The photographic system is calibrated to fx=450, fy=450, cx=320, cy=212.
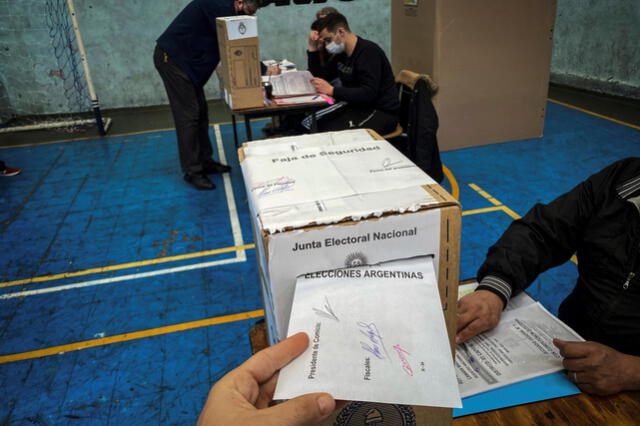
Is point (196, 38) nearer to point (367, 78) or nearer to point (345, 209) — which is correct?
point (367, 78)

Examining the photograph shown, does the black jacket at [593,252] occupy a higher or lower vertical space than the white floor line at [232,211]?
higher

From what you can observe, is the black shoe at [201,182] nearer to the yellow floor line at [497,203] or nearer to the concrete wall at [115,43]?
the yellow floor line at [497,203]

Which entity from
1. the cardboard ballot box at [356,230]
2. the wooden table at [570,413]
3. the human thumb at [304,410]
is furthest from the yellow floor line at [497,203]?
the human thumb at [304,410]

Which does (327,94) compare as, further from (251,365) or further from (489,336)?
(251,365)

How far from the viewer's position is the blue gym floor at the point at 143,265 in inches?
85.1

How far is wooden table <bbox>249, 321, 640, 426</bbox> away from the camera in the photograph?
2.84ft

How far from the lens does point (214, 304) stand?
8.86 feet

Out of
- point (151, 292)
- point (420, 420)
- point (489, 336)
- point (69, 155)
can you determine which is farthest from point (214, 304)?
point (69, 155)

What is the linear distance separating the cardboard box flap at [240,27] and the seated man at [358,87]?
69 cm

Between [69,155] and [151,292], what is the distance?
11.3 feet

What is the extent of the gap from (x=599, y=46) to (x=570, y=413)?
7548 millimetres

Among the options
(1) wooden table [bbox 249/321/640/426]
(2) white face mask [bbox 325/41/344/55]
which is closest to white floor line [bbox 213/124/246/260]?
(2) white face mask [bbox 325/41/344/55]
